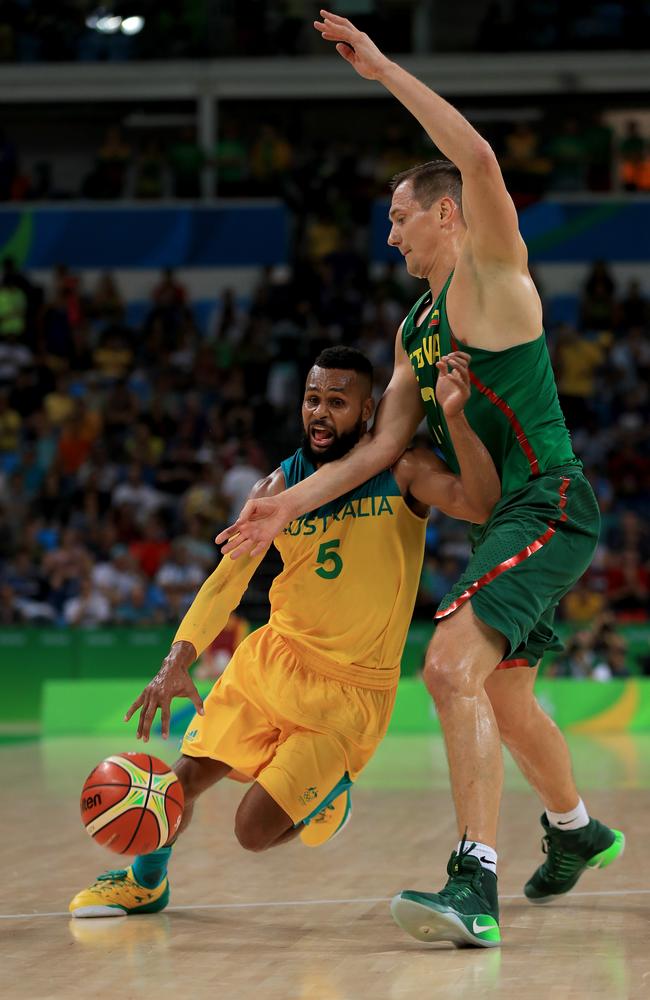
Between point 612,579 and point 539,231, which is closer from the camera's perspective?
point 612,579

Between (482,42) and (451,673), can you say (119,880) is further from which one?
(482,42)

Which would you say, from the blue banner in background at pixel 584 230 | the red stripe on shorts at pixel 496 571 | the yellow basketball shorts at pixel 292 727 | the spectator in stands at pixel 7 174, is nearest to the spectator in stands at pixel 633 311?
the blue banner in background at pixel 584 230

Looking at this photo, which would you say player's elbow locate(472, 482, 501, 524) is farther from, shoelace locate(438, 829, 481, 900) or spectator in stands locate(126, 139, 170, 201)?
spectator in stands locate(126, 139, 170, 201)

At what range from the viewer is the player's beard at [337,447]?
5.01 metres

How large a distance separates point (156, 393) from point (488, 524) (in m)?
13.6

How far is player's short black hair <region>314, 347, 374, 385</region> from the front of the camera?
16.6 ft

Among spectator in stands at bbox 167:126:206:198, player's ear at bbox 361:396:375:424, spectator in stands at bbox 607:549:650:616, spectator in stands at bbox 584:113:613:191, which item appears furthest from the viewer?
spectator in stands at bbox 167:126:206:198

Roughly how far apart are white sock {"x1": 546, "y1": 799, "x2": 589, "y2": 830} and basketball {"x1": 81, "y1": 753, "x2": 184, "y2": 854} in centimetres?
139

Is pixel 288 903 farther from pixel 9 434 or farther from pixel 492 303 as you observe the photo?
pixel 9 434

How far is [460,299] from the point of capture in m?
4.52

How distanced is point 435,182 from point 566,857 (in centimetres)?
239

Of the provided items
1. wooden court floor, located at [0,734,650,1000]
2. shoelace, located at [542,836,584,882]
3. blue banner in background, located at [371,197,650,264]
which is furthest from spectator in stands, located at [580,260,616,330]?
shoelace, located at [542,836,584,882]

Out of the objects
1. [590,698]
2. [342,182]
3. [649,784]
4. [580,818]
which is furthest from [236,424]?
[580,818]

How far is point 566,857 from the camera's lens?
5.10 m
